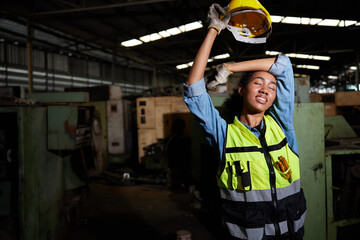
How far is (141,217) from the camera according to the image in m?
2.98

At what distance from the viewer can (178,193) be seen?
3.87 m

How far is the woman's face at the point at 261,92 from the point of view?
110 centimetres

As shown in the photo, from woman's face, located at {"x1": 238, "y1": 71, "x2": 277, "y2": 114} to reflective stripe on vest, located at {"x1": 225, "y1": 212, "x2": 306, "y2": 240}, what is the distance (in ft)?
1.72

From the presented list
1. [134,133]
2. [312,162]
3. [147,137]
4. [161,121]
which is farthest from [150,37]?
[312,162]

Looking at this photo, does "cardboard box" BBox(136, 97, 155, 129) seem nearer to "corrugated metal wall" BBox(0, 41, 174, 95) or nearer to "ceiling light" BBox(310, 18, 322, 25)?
"corrugated metal wall" BBox(0, 41, 174, 95)

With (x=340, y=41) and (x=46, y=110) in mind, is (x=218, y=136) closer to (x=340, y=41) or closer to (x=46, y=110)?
(x=46, y=110)

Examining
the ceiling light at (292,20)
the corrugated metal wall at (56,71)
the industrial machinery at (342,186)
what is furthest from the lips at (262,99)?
the corrugated metal wall at (56,71)

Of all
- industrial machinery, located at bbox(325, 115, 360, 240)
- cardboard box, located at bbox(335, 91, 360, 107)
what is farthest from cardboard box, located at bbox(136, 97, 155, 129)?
cardboard box, located at bbox(335, 91, 360, 107)

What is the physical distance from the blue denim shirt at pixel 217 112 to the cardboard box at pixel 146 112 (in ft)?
11.5

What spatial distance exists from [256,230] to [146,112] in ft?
12.5

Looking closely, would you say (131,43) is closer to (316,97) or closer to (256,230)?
(316,97)

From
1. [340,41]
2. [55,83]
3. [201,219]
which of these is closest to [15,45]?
[55,83]

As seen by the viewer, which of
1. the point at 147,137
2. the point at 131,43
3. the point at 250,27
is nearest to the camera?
the point at 250,27

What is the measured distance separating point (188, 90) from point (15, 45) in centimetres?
753
